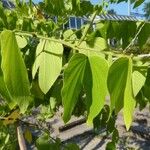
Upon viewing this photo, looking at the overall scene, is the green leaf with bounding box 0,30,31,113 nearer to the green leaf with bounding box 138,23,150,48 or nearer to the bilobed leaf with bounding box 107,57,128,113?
the bilobed leaf with bounding box 107,57,128,113

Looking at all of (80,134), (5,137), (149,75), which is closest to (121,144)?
(80,134)

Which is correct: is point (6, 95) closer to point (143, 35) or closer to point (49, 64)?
point (49, 64)

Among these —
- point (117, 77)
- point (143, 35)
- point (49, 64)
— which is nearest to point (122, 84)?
point (117, 77)

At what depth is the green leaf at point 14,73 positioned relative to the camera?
380mm

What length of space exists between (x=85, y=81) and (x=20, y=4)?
33.3 inches

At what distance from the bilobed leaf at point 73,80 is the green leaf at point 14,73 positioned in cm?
4

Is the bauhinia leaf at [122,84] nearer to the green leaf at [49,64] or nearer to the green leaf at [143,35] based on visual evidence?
the green leaf at [49,64]

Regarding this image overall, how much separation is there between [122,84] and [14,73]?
0.11 meters

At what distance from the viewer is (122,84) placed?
14.6 inches

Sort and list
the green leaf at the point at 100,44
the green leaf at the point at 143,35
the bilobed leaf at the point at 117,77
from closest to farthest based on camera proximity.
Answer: the bilobed leaf at the point at 117,77 < the green leaf at the point at 100,44 < the green leaf at the point at 143,35

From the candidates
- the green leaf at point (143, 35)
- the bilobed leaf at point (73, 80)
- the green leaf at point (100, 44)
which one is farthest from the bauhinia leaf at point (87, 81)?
the green leaf at point (143, 35)

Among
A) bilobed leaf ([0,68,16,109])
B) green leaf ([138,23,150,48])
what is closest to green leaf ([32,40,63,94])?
bilobed leaf ([0,68,16,109])

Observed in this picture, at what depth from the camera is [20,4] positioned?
1.19m

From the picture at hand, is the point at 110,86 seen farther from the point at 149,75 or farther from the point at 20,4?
the point at 20,4
